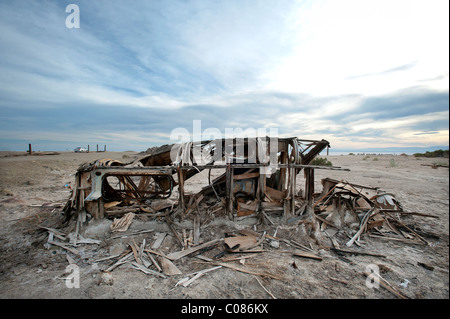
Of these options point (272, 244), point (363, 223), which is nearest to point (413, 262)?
point (363, 223)

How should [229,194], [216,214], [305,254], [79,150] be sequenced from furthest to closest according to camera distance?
[79,150] → [216,214] → [229,194] → [305,254]

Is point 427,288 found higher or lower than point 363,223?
lower

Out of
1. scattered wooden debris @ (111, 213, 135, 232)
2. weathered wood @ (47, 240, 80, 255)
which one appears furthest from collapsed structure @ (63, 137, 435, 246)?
weathered wood @ (47, 240, 80, 255)

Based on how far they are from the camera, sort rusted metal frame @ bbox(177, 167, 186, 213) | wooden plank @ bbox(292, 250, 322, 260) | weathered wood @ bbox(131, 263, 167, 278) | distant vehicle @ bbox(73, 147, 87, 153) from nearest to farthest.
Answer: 1. weathered wood @ bbox(131, 263, 167, 278)
2. wooden plank @ bbox(292, 250, 322, 260)
3. rusted metal frame @ bbox(177, 167, 186, 213)
4. distant vehicle @ bbox(73, 147, 87, 153)

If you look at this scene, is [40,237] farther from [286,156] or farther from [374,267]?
[374,267]

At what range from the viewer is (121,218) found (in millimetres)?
7008

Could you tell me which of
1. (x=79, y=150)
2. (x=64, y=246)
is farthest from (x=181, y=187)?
(x=79, y=150)

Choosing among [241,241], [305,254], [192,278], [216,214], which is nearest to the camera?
[192,278]

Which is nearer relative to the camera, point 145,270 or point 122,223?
point 145,270

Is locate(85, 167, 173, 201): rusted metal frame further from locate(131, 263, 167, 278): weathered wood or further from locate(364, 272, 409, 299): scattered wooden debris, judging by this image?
locate(364, 272, 409, 299): scattered wooden debris

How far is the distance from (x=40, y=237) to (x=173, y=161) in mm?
4878

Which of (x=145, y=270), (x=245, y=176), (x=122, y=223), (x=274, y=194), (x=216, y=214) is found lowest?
(x=145, y=270)

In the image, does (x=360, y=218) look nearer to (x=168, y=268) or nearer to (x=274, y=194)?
(x=274, y=194)

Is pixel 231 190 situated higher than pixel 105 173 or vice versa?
pixel 105 173
